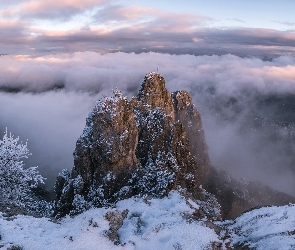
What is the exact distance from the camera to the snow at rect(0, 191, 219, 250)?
20484 millimetres

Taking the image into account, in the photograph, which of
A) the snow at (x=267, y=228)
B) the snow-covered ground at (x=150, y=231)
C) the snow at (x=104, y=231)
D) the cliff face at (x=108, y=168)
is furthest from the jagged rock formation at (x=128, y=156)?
the snow at (x=267, y=228)

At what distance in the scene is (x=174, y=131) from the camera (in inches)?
2564

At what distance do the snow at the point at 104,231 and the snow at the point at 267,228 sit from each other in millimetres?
2359

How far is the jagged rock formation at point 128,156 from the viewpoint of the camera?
4703 cm

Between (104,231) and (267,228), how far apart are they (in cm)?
1160

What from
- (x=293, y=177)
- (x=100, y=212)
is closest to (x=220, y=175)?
(x=100, y=212)

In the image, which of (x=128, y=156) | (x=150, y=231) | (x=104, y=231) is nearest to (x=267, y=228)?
(x=150, y=231)

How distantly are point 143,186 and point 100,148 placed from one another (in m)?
8.93

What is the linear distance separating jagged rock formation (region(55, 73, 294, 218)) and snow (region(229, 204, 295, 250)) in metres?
15.1

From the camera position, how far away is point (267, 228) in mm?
21734

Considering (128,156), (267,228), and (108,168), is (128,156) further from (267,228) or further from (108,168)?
(267,228)

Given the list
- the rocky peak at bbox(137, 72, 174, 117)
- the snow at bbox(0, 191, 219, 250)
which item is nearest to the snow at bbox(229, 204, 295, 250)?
the snow at bbox(0, 191, 219, 250)

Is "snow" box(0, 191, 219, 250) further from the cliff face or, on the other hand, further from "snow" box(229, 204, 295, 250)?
the cliff face

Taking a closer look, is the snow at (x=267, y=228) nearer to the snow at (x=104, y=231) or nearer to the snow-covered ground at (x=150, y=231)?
A: the snow-covered ground at (x=150, y=231)
